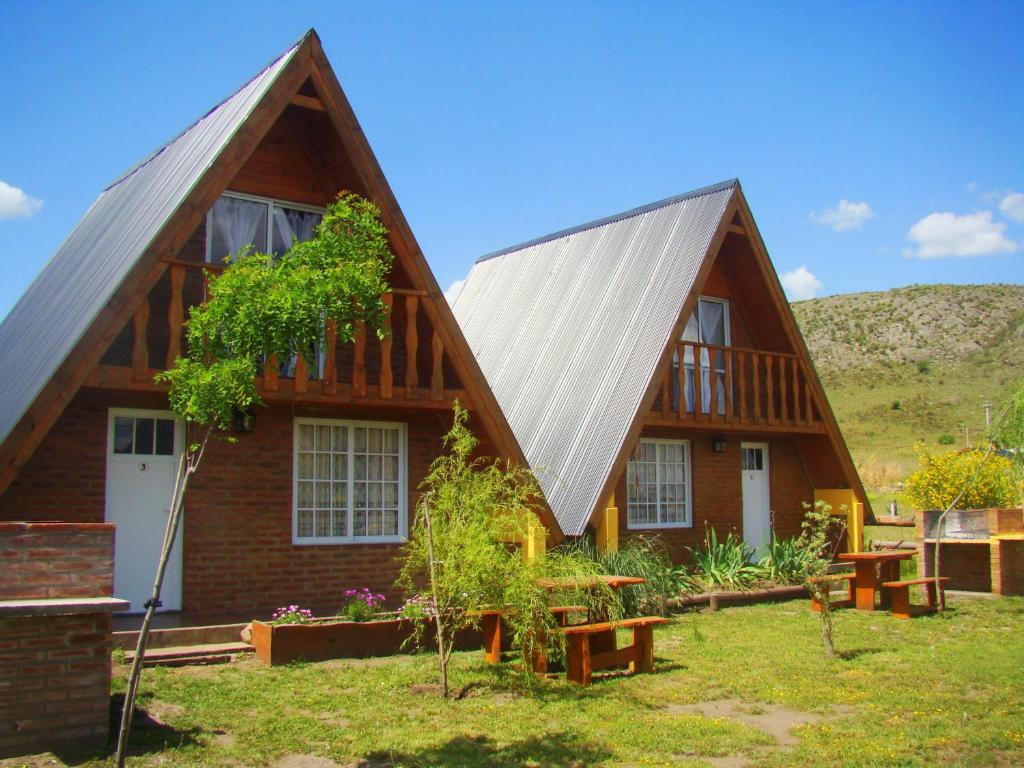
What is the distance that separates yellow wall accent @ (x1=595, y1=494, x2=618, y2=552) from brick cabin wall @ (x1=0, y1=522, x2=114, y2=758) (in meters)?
8.77

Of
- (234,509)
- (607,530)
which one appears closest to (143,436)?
(234,509)

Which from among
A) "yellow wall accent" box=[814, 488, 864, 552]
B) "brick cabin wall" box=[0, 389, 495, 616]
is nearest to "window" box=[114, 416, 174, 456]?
"brick cabin wall" box=[0, 389, 495, 616]

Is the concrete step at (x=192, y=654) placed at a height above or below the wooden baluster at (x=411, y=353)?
below

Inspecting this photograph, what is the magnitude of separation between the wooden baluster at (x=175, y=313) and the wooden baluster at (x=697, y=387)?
9031mm

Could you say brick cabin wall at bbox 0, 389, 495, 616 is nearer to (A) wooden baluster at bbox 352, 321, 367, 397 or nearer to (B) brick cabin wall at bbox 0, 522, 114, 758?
(A) wooden baluster at bbox 352, 321, 367, 397

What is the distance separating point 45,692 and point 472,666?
4.39 meters

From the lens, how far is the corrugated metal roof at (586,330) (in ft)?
50.7

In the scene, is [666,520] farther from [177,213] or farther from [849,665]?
[177,213]

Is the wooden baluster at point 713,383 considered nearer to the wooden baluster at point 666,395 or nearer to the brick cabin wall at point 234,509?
the wooden baluster at point 666,395

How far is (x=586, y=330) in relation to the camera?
1786 cm

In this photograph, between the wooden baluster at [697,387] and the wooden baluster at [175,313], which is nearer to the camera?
the wooden baluster at [175,313]

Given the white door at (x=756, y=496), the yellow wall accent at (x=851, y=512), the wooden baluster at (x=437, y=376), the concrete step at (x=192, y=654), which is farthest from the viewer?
the yellow wall accent at (x=851, y=512)

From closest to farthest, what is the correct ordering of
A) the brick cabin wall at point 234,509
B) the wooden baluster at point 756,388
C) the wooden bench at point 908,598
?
the brick cabin wall at point 234,509
the wooden bench at point 908,598
the wooden baluster at point 756,388

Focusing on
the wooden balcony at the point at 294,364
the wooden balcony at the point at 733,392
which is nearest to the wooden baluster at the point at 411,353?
the wooden balcony at the point at 294,364
